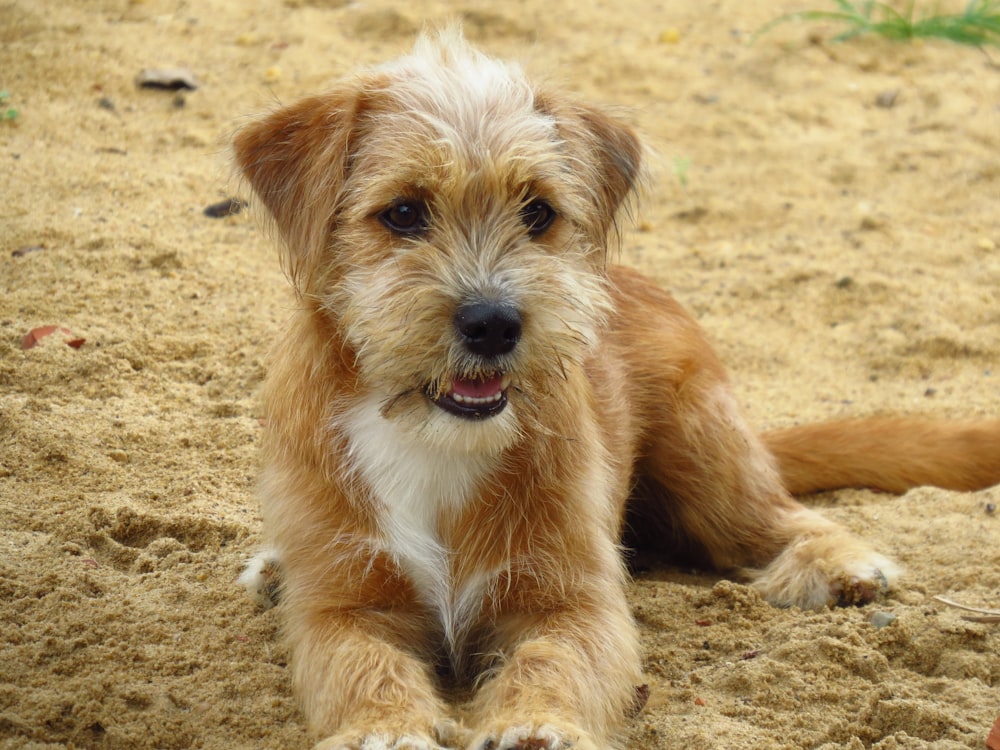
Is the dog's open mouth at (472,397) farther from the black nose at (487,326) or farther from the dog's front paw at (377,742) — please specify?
the dog's front paw at (377,742)

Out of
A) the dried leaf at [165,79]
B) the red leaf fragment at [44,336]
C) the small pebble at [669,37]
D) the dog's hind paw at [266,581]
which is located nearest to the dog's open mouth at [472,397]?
the dog's hind paw at [266,581]

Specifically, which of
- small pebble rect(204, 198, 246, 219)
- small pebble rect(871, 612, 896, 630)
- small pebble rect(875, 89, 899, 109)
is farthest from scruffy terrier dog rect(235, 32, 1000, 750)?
small pebble rect(875, 89, 899, 109)

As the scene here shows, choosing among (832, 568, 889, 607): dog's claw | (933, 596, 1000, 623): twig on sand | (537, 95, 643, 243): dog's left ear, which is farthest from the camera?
(832, 568, 889, 607): dog's claw

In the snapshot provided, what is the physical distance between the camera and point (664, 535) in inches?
216

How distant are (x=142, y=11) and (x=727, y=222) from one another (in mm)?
4892

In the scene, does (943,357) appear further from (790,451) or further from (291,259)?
(291,259)

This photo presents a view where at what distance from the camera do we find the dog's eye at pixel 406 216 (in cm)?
389

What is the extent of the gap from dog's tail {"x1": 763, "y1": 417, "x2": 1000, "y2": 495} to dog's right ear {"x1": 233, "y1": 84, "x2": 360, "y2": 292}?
2563mm

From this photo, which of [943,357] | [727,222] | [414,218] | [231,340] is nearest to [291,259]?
[414,218]

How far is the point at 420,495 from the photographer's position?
13.3 feet

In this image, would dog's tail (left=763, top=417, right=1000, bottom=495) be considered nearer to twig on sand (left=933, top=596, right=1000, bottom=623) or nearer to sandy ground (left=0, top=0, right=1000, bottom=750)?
sandy ground (left=0, top=0, right=1000, bottom=750)

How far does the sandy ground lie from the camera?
12.6 ft

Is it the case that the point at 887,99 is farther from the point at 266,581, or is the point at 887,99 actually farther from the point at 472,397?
the point at 266,581

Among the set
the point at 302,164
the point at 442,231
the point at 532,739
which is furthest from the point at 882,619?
the point at 302,164
